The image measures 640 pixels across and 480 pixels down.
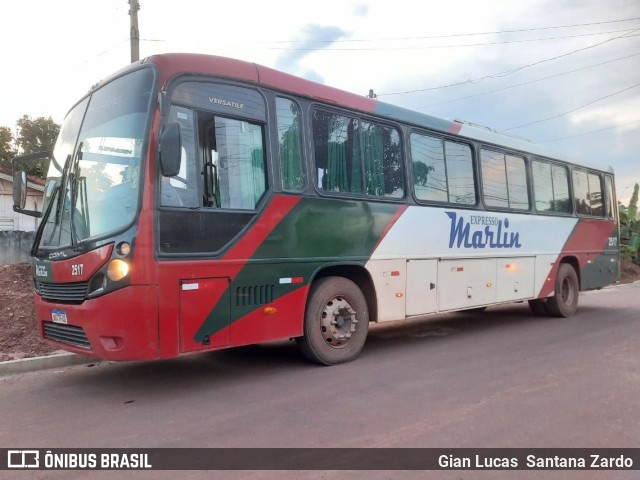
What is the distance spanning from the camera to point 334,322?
6.35 m

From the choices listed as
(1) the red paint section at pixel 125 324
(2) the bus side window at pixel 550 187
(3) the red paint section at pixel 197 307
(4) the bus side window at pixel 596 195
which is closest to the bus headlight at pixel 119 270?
(1) the red paint section at pixel 125 324

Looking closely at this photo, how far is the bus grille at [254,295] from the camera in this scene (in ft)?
17.9

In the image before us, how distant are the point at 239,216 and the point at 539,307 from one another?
801 cm

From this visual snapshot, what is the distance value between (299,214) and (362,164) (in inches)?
52.9

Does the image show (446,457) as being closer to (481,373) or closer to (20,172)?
(481,373)

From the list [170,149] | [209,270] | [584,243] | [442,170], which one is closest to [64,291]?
[209,270]

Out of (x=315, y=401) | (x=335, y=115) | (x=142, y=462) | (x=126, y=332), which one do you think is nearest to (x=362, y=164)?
(x=335, y=115)

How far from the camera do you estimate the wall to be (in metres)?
11.2

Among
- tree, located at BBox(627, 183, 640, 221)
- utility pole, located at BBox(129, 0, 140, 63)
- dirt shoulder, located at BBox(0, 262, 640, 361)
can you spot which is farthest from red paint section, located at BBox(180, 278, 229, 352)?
tree, located at BBox(627, 183, 640, 221)

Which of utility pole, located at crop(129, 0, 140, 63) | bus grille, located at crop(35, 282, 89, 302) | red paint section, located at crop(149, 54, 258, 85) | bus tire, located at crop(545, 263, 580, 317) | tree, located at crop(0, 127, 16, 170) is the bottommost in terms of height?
bus tire, located at crop(545, 263, 580, 317)

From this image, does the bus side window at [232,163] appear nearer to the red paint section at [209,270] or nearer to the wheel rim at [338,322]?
the red paint section at [209,270]

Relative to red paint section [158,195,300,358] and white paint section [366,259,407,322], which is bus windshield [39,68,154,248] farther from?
white paint section [366,259,407,322]

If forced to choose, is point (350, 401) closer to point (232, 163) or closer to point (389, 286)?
point (389, 286)

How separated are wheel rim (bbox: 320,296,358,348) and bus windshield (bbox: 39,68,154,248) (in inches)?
102
